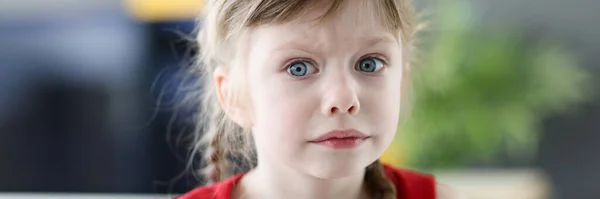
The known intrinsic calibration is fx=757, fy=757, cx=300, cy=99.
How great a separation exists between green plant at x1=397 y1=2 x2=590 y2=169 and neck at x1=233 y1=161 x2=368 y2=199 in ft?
3.26

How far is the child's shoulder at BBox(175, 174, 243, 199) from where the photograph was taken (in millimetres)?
892

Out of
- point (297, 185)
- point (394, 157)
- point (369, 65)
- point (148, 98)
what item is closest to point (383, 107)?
point (369, 65)

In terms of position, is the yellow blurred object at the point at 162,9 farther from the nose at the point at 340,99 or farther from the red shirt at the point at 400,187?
the nose at the point at 340,99

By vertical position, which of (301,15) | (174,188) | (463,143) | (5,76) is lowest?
(174,188)

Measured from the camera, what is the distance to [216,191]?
0.90 metres

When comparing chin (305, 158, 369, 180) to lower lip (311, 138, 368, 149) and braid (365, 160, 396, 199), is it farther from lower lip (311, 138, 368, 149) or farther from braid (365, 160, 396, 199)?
braid (365, 160, 396, 199)

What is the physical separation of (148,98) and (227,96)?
1108 mm

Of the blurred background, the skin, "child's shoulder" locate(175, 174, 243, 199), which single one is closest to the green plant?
the blurred background

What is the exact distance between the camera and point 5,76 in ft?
6.25

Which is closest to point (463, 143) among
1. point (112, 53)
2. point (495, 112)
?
point (495, 112)

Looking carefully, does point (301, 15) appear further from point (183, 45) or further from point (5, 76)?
point (5, 76)

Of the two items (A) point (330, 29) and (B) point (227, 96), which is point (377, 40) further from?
(B) point (227, 96)

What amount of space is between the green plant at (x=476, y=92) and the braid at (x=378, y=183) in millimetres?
949

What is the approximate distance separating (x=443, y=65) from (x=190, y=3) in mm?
629
